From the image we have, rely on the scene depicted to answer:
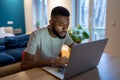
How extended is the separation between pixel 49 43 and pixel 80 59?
0.45 metres

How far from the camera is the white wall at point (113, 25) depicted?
307cm

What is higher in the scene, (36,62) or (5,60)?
(36,62)

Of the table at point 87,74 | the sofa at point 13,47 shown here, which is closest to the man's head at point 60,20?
the table at point 87,74

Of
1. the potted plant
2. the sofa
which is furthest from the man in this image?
the sofa

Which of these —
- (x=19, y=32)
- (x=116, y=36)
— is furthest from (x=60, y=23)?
(x=19, y=32)

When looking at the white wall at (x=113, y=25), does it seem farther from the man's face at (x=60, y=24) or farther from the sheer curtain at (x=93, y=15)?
the man's face at (x=60, y=24)

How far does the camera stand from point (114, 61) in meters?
1.45

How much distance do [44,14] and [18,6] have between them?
1439mm

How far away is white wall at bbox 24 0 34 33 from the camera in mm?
→ 5842

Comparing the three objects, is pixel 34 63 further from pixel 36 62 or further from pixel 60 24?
pixel 60 24

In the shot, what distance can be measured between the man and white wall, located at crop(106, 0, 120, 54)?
6.61ft

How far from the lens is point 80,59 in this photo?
3.39 ft

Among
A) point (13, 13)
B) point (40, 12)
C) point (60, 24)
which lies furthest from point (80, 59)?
point (13, 13)

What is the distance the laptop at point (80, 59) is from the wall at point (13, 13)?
5.26m
